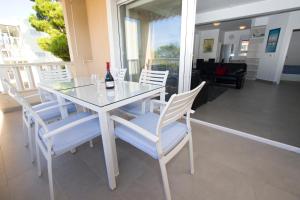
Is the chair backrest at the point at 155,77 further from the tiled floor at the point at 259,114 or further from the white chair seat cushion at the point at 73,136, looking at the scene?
the tiled floor at the point at 259,114

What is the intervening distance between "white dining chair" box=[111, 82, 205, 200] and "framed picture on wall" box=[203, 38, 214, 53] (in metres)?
7.60

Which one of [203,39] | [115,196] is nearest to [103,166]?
[115,196]

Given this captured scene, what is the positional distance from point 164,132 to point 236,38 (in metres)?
8.51

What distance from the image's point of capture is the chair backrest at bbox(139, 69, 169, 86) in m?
1.77

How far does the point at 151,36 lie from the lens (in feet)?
8.77

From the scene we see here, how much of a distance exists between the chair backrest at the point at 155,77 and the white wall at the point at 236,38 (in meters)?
7.49

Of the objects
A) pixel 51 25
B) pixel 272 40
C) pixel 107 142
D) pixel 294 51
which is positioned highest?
pixel 51 25

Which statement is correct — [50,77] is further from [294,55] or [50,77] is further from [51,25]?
[294,55]

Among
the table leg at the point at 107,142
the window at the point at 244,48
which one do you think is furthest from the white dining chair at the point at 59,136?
the window at the point at 244,48

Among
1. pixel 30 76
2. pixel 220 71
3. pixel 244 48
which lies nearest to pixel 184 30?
pixel 30 76

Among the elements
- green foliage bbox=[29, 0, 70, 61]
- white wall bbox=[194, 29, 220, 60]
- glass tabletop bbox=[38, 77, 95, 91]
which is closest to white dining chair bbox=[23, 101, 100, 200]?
glass tabletop bbox=[38, 77, 95, 91]

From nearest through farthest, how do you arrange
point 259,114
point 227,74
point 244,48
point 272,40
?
point 259,114 → point 227,74 → point 272,40 → point 244,48

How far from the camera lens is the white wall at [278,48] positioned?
4566 millimetres

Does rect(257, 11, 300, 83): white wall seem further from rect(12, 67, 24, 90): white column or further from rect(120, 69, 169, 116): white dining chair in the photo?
rect(12, 67, 24, 90): white column
